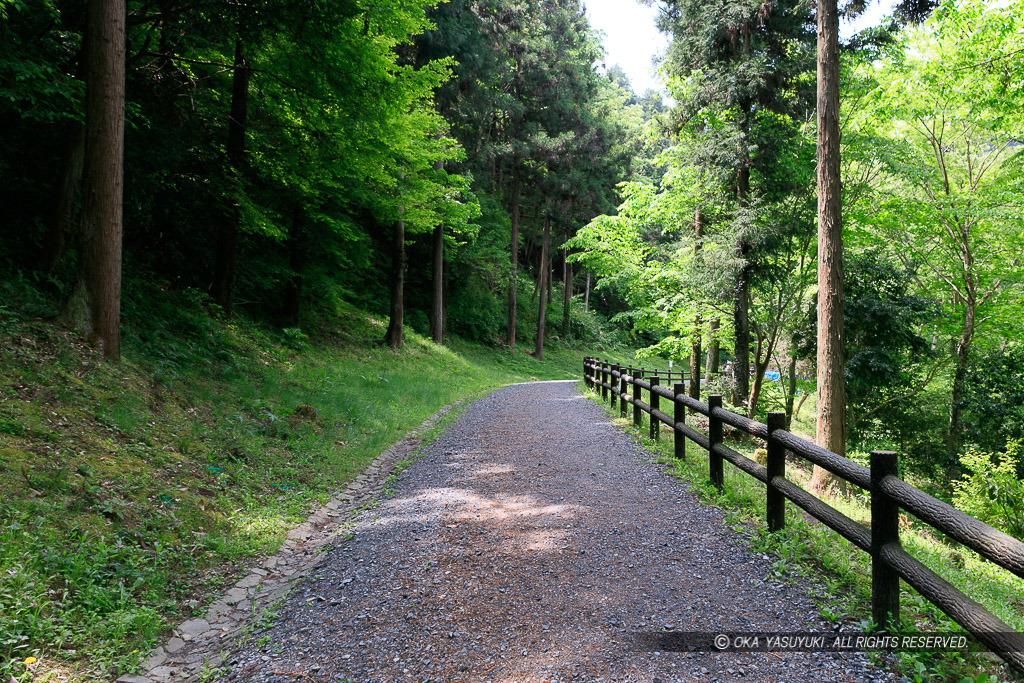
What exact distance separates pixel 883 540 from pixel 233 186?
10455 mm

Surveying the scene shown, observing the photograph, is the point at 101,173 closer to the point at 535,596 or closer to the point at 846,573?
the point at 535,596

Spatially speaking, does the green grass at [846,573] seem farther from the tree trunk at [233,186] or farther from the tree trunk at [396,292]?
the tree trunk at [396,292]

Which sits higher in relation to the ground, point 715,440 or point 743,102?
point 743,102

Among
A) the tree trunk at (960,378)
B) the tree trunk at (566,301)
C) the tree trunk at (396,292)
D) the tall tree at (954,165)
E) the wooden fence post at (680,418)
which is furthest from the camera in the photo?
the tree trunk at (566,301)

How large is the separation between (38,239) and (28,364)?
3.27 m

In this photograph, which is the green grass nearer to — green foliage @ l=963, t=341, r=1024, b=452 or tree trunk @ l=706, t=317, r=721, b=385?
tree trunk @ l=706, t=317, r=721, b=385

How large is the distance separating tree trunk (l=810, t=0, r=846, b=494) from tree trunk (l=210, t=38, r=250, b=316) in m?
9.40

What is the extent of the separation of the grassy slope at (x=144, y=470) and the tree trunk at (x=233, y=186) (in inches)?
49.2

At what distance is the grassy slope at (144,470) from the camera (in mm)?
3176

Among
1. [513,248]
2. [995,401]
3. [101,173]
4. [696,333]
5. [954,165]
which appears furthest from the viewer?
[513,248]

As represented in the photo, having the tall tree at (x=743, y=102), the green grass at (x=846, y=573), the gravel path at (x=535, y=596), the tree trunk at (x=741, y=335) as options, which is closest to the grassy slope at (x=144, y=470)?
the gravel path at (x=535, y=596)

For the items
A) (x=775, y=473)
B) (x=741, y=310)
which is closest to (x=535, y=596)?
(x=775, y=473)

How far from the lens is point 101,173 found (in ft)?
21.4

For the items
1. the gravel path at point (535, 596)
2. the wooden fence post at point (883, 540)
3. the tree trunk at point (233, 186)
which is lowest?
the gravel path at point (535, 596)
